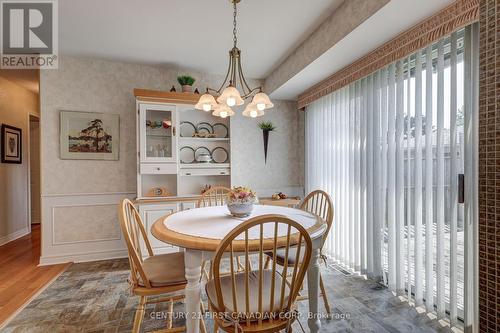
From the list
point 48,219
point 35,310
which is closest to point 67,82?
point 48,219

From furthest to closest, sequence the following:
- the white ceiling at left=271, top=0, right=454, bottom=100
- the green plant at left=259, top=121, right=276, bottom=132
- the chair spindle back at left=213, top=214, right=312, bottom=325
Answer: the green plant at left=259, top=121, right=276, bottom=132 → the white ceiling at left=271, top=0, right=454, bottom=100 → the chair spindle back at left=213, top=214, right=312, bottom=325

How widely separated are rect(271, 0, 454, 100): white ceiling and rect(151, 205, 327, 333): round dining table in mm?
Result: 1537

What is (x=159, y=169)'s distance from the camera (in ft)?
10.7

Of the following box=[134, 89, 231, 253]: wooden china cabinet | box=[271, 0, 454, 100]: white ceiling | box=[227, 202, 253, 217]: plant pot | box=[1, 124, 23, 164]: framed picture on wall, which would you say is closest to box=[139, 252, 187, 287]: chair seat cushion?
box=[227, 202, 253, 217]: plant pot

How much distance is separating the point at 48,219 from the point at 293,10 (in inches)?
145

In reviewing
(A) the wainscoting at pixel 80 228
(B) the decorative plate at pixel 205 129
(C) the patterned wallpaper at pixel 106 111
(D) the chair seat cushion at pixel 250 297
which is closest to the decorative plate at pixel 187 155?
(B) the decorative plate at pixel 205 129

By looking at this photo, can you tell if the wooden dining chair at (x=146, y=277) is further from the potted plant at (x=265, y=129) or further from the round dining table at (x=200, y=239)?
the potted plant at (x=265, y=129)

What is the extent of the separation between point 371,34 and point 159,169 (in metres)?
2.73

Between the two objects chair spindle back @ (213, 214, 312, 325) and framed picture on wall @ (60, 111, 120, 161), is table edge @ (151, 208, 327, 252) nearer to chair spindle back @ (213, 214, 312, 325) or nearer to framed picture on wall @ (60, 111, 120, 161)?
chair spindle back @ (213, 214, 312, 325)

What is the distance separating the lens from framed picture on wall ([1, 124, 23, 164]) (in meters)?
3.94

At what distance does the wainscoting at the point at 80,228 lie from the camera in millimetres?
3164

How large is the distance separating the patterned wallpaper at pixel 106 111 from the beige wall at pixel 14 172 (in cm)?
130

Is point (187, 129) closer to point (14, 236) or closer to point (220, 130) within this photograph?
point (220, 130)

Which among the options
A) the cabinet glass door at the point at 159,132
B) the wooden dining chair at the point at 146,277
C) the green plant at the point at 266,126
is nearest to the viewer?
the wooden dining chair at the point at 146,277
